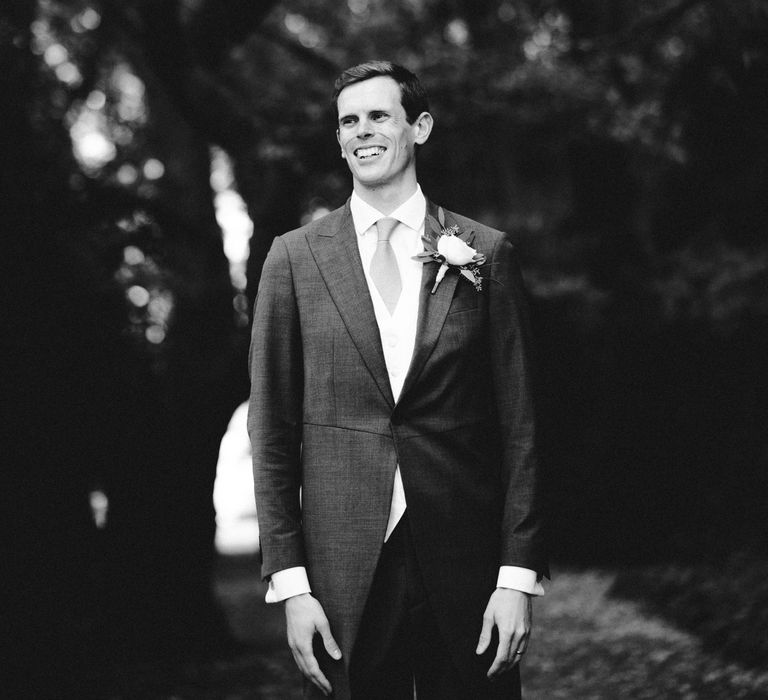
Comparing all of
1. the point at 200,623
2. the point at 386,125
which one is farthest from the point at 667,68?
the point at 386,125

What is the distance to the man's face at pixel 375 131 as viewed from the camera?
9.42ft

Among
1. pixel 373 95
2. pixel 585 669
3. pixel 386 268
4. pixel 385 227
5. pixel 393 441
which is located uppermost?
pixel 373 95

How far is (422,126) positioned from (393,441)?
0.92 metres

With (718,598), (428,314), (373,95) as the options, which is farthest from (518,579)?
(718,598)

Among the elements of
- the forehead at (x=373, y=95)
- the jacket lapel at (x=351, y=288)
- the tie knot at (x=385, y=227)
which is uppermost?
the forehead at (x=373, y=95)

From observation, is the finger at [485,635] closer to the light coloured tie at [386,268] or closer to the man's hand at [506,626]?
the man's hand at [506,626]

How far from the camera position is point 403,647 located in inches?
106

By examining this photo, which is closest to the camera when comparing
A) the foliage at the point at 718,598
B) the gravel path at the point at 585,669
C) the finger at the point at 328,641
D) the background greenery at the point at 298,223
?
the finger at the point at 328,641

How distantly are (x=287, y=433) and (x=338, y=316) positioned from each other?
34cm

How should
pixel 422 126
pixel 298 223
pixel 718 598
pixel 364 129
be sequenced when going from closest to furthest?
pixel 364 129 < pixel 422 126 < pixel 298 223 < pixel 718 598

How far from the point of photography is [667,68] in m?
12.1

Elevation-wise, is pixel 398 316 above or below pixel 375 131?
below

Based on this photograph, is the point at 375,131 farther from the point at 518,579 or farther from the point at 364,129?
the point at 518,579

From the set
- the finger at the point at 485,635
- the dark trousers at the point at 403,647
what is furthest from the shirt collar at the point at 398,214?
the finger at the point at 485,635
